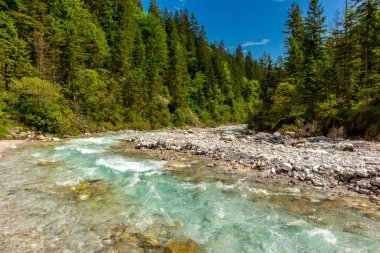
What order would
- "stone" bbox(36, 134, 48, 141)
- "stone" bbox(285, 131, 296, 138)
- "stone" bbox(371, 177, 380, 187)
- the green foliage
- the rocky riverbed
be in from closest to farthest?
1. "stone" bbox(371, 177, 380, 187)
2. the rocky riverbed
3. "stone" bbox(36, 134, 48, 141)
4. "stone" bbox(285, 131, 296, 138)
5. the green foliage

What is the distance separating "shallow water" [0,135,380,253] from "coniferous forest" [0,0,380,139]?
12581 mm

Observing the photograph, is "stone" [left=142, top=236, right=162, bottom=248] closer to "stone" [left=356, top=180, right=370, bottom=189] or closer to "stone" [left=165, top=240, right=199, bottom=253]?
"stone" [left=165, top=240, right=199, bottom=253]

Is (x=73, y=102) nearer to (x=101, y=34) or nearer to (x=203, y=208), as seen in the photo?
(x=101, y=34)

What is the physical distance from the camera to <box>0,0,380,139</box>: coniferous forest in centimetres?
2078

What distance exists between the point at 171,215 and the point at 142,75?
132ft

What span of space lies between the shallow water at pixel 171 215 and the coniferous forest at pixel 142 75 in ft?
41.3

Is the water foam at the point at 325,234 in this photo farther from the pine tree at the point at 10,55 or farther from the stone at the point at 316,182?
the pine tree at the point at 10,55

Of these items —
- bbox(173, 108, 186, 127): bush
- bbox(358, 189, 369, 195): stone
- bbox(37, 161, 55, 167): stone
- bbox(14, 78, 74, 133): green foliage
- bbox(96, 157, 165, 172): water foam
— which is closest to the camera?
bbox(358, 189, 369, 195): stone

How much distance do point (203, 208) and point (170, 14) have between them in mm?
74920

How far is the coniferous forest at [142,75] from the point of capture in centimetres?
2078

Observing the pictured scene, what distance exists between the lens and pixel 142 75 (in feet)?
143

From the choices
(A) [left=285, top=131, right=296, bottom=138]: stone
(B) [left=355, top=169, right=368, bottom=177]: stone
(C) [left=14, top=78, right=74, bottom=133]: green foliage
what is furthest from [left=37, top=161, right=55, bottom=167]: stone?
(A) [left=285, top=131, right=296, bottom=138]: stone

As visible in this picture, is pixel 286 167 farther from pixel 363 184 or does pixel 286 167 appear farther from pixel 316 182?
pixel 363 184

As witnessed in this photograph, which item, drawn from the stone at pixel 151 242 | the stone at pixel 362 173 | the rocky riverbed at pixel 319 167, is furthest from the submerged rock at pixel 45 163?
the stone at pixel 362 173
